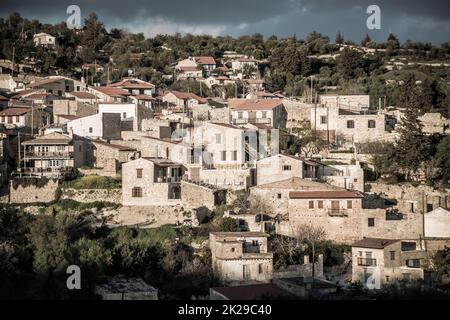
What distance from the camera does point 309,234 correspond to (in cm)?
3353

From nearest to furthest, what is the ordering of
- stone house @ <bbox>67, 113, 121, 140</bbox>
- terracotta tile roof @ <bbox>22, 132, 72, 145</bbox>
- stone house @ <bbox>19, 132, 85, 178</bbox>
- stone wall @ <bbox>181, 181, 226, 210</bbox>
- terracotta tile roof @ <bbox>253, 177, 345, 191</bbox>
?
1. terracotta tile roof @ <bbox>253, 177, 345, 191</bbox>
2. stone wall @ <bbox>181, 181, 226, 210</bbox>
3. stone house @ <bbox>19, 132, 85, 178</bbox>
4. terracotta tile roof @ <bbox>22, 132, 72, 145</bbox>
5. stone house @ <bbox>67, 113, 121, 140</bbox>

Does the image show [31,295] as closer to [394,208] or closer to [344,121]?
[394,208]

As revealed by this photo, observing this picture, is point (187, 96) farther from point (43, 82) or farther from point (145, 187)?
point (145, 187)

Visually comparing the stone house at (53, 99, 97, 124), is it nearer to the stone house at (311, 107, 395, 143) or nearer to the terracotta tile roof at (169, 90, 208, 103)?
the terracotta tile roof at (169, 90, 208, 103)

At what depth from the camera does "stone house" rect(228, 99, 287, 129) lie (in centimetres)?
4288

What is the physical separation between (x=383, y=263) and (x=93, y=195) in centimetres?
1170

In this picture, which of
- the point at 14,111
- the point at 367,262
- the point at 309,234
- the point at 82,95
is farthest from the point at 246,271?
the point at 82,95

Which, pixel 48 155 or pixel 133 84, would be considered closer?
pixel 48 155

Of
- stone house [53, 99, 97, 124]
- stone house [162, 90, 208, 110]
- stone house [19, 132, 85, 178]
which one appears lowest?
stone house [19, 132, 85, 178]

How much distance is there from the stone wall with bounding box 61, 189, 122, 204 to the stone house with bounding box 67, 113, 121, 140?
491cm

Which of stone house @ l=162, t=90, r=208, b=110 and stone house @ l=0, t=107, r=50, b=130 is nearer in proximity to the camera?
stone house @ l=0, t=107, r=50, b=130

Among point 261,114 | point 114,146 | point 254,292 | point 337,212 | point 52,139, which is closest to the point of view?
point 254,292

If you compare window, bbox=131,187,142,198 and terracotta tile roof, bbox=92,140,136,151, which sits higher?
terracotta tile roof, bbox=92,140,136,151

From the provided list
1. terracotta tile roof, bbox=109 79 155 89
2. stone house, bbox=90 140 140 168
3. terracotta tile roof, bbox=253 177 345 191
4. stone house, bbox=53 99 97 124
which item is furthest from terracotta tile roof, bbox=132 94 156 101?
terracotta tile roof, bbox=253 177 345 191
